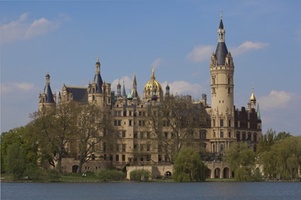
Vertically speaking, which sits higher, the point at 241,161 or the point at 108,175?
the point at 241,161

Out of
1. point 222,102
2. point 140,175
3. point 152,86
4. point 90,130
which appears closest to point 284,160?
point 140,175

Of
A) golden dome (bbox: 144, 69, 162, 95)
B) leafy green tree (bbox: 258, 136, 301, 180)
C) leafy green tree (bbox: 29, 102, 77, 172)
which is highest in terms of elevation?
golden dome (bbox: 144, 69, 162, 95)

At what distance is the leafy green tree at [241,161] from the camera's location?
98.4 metres

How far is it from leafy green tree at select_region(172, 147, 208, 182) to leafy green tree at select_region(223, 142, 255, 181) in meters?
5.19

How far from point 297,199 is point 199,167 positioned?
28713 millimetres

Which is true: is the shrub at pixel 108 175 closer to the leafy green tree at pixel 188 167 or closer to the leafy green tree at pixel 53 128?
the leafy green tree at pixel 53 128

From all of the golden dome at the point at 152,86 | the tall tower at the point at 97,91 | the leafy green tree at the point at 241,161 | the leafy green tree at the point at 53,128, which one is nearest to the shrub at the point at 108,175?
the leafy green tree at the point at 53,128

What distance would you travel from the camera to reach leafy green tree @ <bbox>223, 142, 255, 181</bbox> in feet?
323

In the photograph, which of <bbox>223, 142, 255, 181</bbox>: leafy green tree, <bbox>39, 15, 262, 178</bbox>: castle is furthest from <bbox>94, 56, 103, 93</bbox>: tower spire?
<bbox>223, 142, 255, 181</bbox>: leafy green tree

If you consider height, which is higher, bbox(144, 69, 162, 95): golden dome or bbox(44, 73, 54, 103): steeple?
bbox(144, 69, 162, 95): golden dome

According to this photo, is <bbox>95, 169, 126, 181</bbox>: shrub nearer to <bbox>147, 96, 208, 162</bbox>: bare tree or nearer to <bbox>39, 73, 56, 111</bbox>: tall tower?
<bbox>147, 96, 208, 162</bbox>: bare tree

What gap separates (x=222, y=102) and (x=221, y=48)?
855cm

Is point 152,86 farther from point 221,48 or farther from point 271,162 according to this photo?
point 271,162

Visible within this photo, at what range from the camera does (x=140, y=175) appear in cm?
10419
